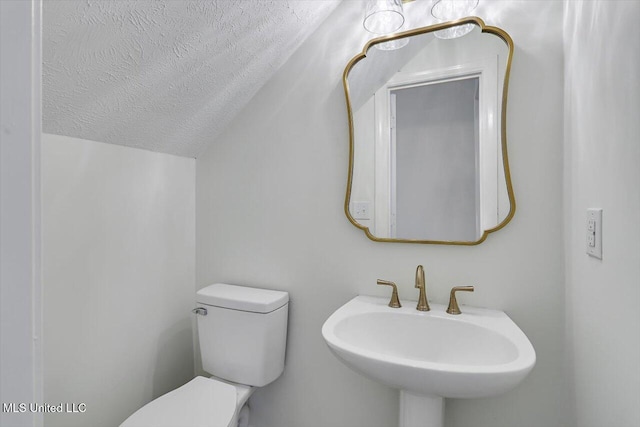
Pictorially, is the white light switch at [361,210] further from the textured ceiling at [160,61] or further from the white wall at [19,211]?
the white wall at [19,211]

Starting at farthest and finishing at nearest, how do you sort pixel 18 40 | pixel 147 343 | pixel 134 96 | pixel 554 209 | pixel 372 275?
pixel 147 343 < pixel 372 275 < pixel 134 96 < pixel 554 209 < pixel 18 40

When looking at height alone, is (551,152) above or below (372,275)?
above

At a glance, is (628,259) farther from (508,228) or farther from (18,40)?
(18,40)

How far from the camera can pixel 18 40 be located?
0.29m

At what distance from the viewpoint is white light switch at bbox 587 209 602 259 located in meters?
0.73

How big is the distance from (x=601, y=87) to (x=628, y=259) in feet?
1.30

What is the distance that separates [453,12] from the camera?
1.11m

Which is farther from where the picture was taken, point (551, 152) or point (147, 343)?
point (147, 343)

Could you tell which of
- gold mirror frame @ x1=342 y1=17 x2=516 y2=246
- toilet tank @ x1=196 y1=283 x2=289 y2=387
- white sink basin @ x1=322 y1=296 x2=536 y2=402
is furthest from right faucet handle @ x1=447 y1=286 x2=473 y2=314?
toilet tank @ x1=196 y1=283 x2=289 y2=387

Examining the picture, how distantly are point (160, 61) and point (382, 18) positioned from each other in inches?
32.0

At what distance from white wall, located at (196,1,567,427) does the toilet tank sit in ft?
0.28

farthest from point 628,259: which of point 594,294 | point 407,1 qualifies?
point 407,1

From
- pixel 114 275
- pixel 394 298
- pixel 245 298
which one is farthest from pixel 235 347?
pixel 394 298

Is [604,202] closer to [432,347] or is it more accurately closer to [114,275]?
[432,347]
